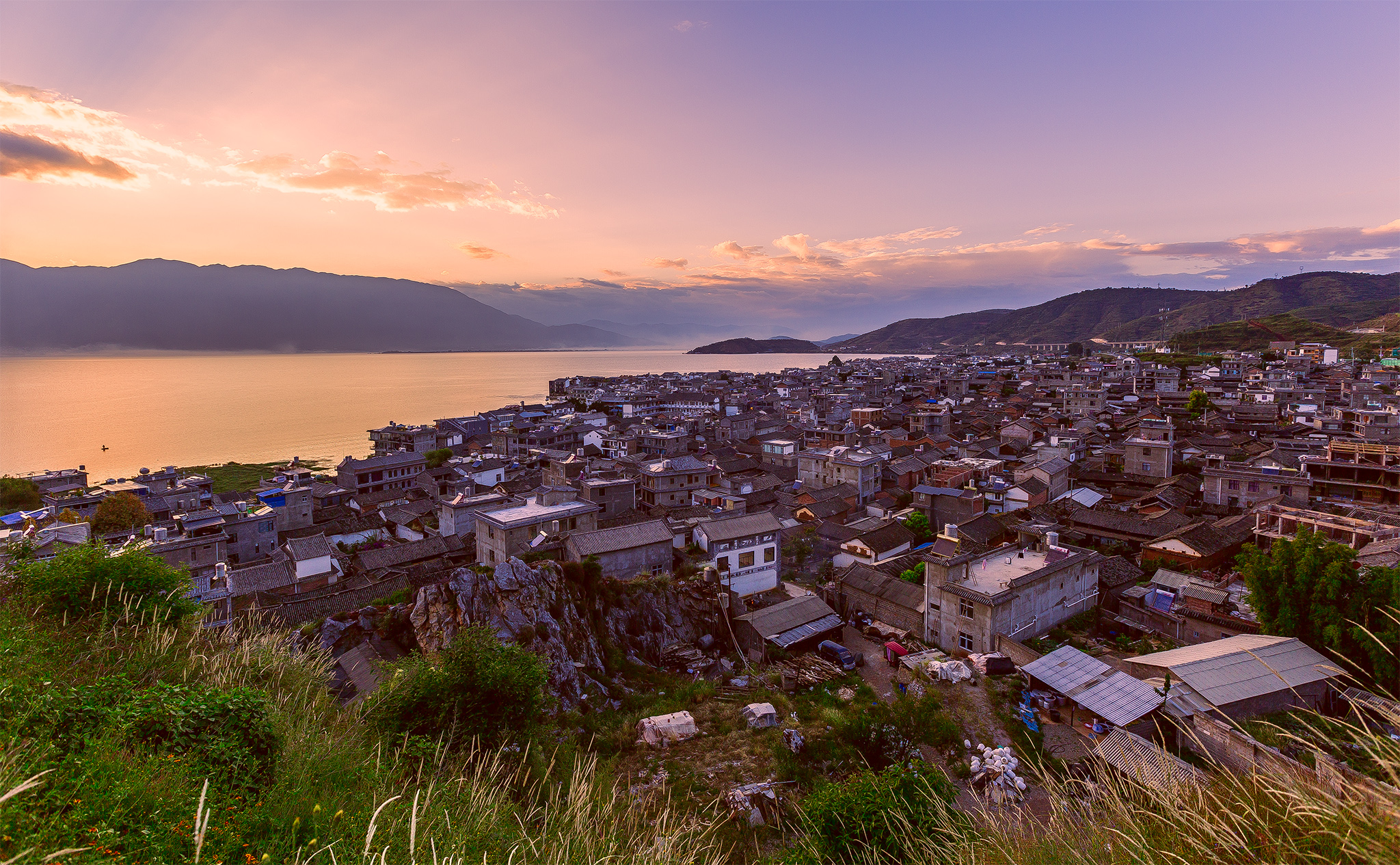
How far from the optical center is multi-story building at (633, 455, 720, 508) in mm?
33812

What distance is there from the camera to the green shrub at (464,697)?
349 inches

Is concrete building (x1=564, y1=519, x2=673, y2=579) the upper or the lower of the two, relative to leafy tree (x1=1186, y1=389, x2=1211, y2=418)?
upper

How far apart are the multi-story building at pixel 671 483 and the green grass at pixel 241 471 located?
1172 inches

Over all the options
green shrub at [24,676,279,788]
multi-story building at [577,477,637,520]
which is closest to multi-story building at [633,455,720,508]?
multi-story building at [577,477,637,520]

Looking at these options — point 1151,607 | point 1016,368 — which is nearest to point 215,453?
point 1151,607

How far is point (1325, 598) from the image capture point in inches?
577

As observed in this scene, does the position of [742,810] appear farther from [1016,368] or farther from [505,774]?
[1016,368]

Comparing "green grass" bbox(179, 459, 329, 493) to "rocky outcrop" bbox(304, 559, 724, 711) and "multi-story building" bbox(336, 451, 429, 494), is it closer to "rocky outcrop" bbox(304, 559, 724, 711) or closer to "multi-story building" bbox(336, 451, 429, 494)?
"multi-story building" bbox(336, 451, 429, 494)

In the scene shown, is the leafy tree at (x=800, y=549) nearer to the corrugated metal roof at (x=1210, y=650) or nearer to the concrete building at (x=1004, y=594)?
the concrete building at (x=1004, y=594)

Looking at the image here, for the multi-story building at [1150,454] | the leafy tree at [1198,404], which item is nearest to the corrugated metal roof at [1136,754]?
the multi-story building at [1150,454]

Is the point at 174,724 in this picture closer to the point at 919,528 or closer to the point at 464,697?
the point at 464,697

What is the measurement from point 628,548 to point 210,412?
4070 inches

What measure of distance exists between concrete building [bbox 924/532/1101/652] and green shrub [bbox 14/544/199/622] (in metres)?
18.7

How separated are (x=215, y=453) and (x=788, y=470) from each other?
58440 millimetres
